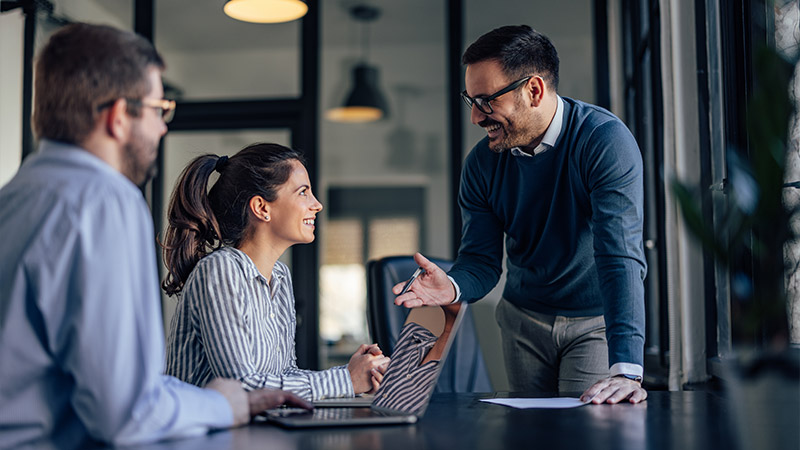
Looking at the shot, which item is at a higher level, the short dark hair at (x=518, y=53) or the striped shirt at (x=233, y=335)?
the short dark hair at (x=518, y=53)

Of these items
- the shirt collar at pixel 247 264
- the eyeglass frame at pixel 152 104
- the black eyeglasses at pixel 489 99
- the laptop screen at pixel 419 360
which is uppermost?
the black eyeglasses at pixel 489 99

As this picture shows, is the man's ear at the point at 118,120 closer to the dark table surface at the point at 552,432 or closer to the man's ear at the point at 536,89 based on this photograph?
the dark table surface at the point at 552,432

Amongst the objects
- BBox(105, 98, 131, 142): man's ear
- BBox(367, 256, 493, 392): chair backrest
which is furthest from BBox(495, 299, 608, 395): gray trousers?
BBox(105, 98, 131, 142): man's ear

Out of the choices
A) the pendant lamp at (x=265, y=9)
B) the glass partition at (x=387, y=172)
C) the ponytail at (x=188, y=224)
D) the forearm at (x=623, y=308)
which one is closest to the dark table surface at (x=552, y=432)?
the forearm at (x=623, y=308)

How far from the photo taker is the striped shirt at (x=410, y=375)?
1.19 m

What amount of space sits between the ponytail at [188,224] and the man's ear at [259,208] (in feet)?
0.31

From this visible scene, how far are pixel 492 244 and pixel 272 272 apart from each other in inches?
24.9

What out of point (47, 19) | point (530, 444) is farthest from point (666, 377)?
point (47, 19)

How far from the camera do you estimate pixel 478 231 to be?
2.06 m

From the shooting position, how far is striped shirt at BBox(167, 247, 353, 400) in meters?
1.42

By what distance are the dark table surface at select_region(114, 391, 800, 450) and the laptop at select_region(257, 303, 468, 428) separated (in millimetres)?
21

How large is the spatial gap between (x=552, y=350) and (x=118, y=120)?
1329mm

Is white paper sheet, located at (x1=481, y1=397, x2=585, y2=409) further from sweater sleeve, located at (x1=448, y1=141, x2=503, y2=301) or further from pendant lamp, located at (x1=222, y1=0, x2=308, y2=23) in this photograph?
pendant lamp, located at (x1=222, y1=0, x2=308, y2=23)

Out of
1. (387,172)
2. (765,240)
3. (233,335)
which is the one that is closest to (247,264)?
(233,335)
